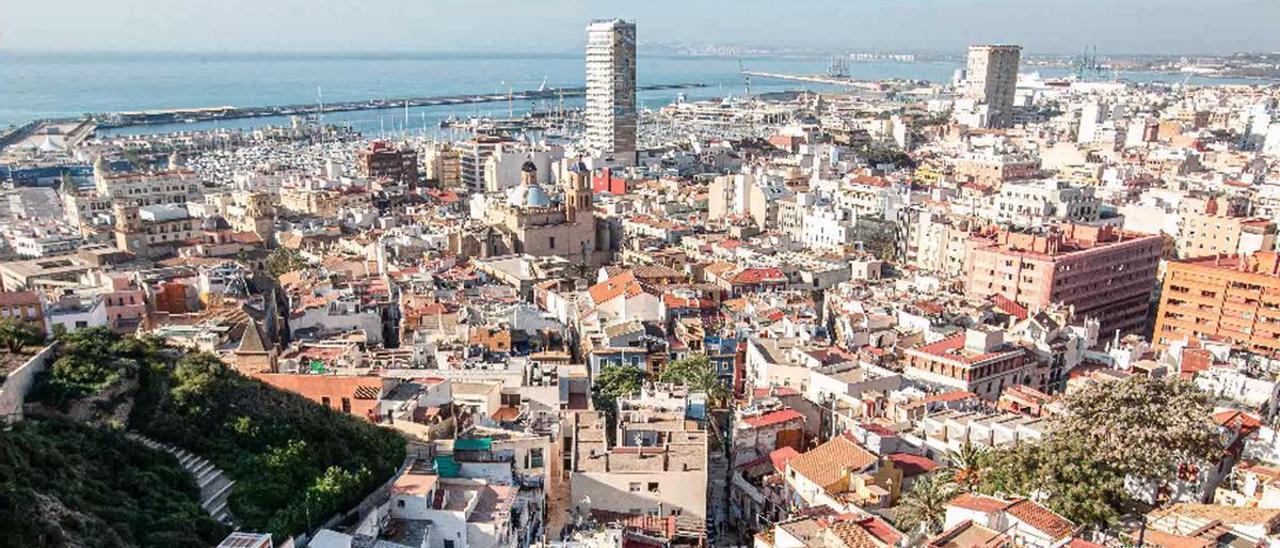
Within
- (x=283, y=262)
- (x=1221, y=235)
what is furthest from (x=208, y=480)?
(x=1221, y=235)

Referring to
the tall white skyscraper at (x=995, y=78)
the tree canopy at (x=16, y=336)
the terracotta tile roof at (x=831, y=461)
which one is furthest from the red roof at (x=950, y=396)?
the tall white skyscraper at (x=995, y=78)

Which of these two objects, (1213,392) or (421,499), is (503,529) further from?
(1213,392)

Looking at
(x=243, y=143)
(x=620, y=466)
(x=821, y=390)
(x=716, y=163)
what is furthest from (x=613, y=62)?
(x=620, y=466)

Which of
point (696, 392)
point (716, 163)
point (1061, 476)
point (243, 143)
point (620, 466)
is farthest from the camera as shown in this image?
point (243, 143)

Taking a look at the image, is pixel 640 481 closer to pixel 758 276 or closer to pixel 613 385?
pixel 613 385

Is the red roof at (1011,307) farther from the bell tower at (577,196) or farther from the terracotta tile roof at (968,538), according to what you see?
the bell tower at (577,196)

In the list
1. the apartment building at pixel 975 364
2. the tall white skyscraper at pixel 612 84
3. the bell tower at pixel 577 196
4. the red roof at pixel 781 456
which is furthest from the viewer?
the tall white skyscraper at pixel 612 84
